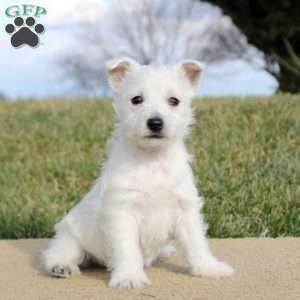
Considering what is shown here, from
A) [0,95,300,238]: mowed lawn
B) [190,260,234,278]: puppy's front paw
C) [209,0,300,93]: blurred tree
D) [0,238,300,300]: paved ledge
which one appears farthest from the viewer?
[209,0,300,93]: blurred tree

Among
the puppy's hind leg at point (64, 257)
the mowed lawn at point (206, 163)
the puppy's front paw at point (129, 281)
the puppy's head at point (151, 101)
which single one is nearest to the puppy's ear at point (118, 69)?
the puppy's head at point (151, 101)

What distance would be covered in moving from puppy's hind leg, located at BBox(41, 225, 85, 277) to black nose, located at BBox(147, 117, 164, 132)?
939 millimetres

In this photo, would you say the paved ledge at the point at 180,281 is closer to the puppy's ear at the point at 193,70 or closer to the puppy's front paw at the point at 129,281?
the puppy's front paw at the point at 129,281

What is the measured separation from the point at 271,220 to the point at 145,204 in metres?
2.46

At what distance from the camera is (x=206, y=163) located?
745 centimetres

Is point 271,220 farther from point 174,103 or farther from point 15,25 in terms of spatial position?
point 15,25

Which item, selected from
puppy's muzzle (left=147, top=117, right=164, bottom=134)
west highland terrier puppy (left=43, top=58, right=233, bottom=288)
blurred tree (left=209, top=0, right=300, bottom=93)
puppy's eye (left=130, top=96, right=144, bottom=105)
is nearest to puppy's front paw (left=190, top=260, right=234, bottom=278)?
west highland terrier puppy (left=43, top=58, right=233, bottom=288)

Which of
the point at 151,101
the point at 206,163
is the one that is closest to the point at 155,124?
the point at 151,101

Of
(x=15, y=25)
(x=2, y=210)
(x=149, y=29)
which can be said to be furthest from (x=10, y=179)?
(x=149, y=29)

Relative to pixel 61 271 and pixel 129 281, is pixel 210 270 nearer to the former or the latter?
pixel 129 281

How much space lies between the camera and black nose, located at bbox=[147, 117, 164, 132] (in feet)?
12.2

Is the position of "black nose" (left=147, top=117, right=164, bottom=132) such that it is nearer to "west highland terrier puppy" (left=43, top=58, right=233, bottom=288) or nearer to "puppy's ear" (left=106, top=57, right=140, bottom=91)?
"west highland terrier puppy" (left=43, top=58, right=233, bottom=288)

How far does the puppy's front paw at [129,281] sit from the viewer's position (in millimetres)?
3785

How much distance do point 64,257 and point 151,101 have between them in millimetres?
1120
